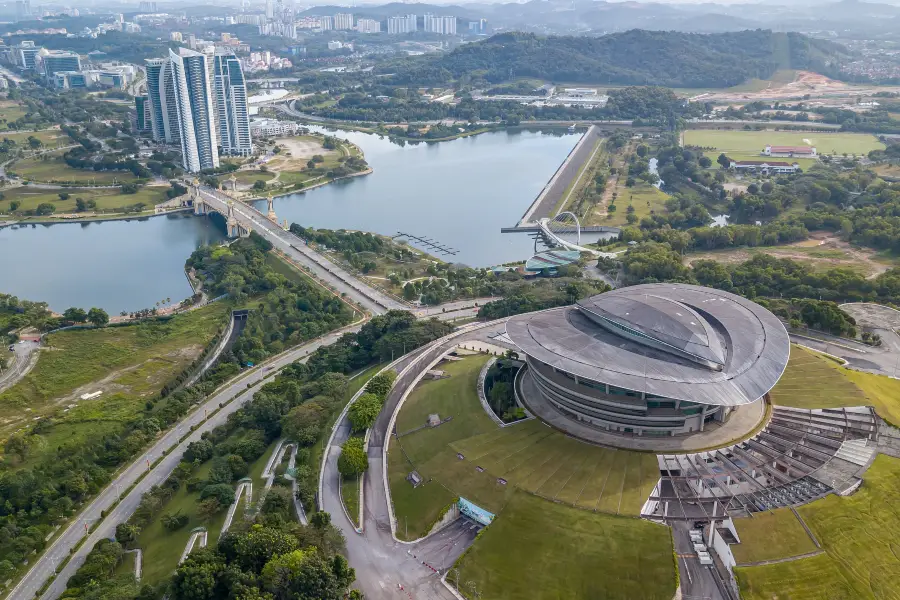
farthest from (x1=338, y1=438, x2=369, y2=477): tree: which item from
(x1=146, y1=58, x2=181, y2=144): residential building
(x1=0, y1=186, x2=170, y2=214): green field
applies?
(x1=146, y1=58, x2=181, y2=144): residential building

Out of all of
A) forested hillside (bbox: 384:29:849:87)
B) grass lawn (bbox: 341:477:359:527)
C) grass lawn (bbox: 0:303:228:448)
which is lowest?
grass lawn (bbox: 0:303:228:448)

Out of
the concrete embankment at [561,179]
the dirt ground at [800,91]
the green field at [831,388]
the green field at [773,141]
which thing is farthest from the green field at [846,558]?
the dirt ground at [800,91]

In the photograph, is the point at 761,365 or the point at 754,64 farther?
the point at 754,64

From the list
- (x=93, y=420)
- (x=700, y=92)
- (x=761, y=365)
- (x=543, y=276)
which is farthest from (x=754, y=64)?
(x=93, y=420)

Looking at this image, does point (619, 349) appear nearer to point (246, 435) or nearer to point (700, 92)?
point (246, 435)

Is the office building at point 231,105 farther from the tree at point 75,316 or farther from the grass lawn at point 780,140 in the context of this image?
the grass lawn at point 780,140

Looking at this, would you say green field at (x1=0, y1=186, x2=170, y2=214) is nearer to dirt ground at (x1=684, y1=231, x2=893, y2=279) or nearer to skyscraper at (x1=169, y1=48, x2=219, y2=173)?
skyscraper at (x1=169, y1=48, x2=219, y2=173)

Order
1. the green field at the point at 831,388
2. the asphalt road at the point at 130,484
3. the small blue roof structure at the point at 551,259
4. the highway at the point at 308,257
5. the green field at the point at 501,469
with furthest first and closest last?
the small blue roof structure at the point at 551,259 → the highway at the point at 308,257 → the green field at the point at 831,388 → the asphalt road at the point at 130,484 → the green field at the point at 501,469
